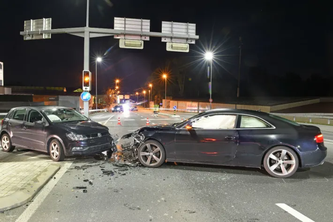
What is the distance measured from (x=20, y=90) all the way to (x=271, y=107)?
61.3 metres

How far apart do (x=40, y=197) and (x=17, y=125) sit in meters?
4.32

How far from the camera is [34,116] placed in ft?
25.3

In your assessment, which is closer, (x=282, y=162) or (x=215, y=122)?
(x=282, y=162)

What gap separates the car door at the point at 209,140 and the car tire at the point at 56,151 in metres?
3.13

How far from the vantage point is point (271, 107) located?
123 feet

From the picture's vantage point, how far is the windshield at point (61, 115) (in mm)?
7581

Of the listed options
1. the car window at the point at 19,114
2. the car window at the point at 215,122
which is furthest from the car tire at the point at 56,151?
the car window at the point at 215,122

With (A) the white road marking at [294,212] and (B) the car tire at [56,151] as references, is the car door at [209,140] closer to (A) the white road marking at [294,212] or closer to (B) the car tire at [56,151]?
(A) the white road marking at [294,212]

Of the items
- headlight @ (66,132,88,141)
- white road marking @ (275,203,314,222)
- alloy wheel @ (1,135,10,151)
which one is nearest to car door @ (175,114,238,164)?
white road marking @ (275,203,314,222)

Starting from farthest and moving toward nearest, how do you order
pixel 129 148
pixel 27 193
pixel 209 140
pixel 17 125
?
1. pixel 129 148
2. pixel 17 125
3. pixel 209 140
4. pixel 27 193

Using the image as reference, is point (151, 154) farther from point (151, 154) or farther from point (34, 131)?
point (34, 131)

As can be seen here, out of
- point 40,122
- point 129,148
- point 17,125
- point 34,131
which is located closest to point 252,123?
point 129,148

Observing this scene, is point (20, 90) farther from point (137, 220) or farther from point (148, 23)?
point (137, 220)

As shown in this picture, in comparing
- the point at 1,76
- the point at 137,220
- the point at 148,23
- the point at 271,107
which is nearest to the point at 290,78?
the point at 271,107
